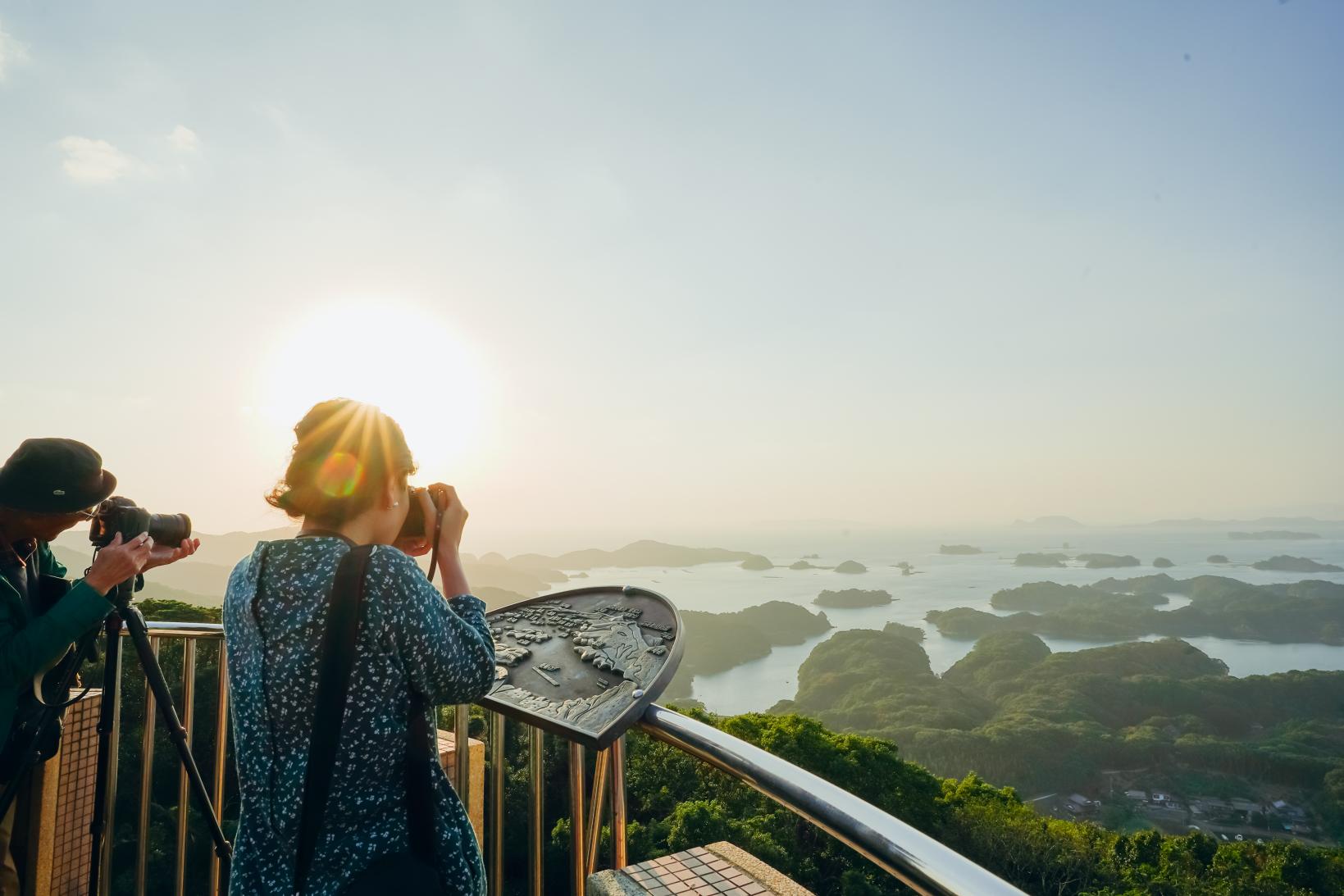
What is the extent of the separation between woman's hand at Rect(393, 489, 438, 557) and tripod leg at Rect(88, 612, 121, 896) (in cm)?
134

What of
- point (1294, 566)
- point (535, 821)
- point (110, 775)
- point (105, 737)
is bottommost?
point (1294, 566)

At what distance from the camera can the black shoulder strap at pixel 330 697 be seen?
1.19 metres

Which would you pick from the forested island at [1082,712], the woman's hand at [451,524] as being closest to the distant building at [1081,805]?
the forested island at [1082,712]

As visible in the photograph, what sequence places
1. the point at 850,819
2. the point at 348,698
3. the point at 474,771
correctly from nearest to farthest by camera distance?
the point at 850,819 → the point at 348,698 → the point at 474,771

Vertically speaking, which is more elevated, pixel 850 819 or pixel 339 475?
pixel 339 475

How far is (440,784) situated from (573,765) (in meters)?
0.98

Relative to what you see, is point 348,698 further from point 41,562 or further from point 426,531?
point 41,562

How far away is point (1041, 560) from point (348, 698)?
156m

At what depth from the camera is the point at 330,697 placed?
1194 mm

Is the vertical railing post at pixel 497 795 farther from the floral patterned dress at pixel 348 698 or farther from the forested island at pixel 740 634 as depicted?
the forested island at pixel 740 634

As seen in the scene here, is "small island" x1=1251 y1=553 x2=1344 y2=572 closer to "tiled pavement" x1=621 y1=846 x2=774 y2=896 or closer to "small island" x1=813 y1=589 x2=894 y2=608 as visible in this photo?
"small island" x1=813 y1=589 x2=894 y2=608

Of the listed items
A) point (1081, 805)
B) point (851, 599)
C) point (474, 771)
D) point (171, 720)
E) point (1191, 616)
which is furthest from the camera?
point (851, 599)

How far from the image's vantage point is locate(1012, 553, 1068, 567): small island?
13662cm

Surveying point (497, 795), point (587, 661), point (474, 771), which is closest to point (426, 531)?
point (587, 661)
